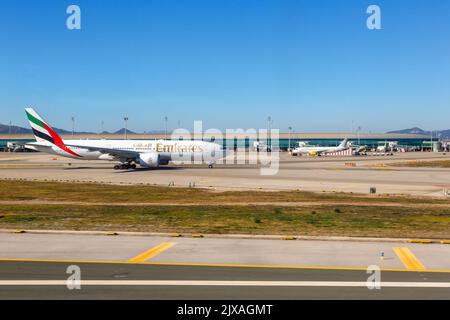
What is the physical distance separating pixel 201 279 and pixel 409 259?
6.54m

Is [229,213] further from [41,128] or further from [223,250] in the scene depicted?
[41,128]

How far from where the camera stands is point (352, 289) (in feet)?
36.1

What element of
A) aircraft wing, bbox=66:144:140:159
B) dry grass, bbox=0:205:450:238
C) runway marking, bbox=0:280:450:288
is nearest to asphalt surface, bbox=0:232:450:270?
runway marking, bbox=0:280:450:288

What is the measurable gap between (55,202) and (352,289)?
81.6ft

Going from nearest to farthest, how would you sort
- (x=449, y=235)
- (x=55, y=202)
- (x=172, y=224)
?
(x=449, y=235) < (x=172, y=224) < (x=55, y=202)

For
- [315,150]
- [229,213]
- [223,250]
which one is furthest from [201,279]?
[315,150]

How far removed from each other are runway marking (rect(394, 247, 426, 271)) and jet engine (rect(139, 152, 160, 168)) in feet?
163

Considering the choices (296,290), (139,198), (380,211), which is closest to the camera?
(296,290)

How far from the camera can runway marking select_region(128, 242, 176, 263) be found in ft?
45.4

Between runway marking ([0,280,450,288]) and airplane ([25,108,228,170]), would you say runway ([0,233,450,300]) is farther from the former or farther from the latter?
airplane ([25,108,228,170])
